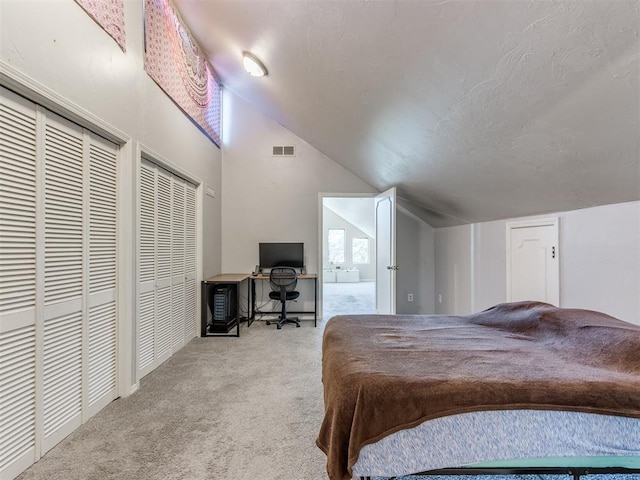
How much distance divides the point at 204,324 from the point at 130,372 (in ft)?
5.29

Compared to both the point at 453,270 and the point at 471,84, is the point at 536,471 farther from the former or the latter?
the point at 453,270

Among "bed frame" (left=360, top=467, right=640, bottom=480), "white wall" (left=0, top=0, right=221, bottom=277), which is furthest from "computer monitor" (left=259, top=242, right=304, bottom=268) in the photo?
"bed frame" (left=360, top=467, right=640, bottom=480)

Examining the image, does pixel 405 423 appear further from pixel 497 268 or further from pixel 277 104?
pixel 277 104

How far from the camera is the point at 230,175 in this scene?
4.96m

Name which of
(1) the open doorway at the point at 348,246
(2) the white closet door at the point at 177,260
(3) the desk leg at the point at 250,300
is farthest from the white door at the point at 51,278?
(1) the open doorway at the point at 348,246

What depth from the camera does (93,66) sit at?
1.98 m

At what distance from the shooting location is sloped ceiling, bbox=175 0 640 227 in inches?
50.9

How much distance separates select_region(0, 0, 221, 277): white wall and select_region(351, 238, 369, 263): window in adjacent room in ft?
25.2

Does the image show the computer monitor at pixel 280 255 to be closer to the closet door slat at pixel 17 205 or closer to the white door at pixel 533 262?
the white door at pixel 533 262

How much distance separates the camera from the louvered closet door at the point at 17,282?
4.81 feet

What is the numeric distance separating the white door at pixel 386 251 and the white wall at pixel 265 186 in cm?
71

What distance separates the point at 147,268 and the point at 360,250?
840 cm

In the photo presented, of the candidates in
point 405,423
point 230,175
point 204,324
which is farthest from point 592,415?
point 230,175

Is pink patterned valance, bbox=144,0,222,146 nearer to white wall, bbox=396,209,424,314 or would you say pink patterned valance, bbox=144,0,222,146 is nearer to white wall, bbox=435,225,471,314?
white wall, bbox=396,209,424,314
